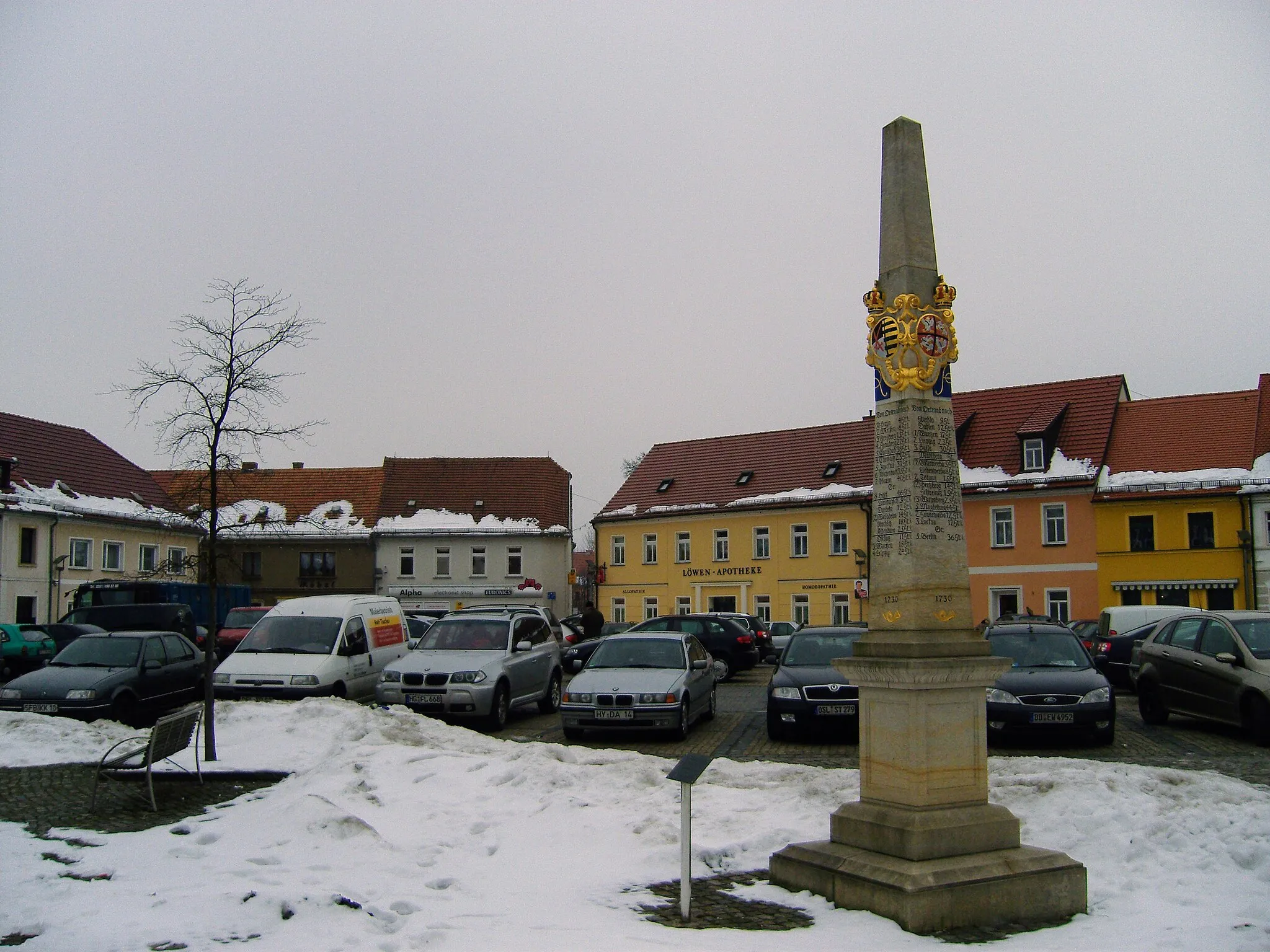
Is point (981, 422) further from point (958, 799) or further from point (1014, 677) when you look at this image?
point (958, 799)

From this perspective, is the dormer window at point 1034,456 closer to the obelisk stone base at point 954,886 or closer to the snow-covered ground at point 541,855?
the snow-covered ground at point 541,855

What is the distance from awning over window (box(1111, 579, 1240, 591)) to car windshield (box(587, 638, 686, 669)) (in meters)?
29.5

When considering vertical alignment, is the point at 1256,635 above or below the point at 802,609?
above

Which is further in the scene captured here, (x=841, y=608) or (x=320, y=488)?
(x=320, y=488)

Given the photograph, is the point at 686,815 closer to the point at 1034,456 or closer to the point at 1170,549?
the point at 1170,549

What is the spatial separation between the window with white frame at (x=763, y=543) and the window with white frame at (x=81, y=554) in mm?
27722

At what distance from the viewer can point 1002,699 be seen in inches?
562

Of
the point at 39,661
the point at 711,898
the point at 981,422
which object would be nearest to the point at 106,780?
the point at 711,898

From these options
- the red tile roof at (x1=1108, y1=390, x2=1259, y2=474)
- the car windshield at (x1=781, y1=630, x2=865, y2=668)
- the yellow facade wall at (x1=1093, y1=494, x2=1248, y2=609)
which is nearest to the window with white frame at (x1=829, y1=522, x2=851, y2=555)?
the yellow facade wall at (x1=1093, y1=494, x2=1248, y2=609)

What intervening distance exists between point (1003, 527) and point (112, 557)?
119 ft

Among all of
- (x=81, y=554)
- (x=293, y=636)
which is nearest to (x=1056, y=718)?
(x=293, y=636)

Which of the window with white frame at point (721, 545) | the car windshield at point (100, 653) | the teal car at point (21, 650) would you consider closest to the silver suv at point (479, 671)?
the car windshield at point (100, 653)

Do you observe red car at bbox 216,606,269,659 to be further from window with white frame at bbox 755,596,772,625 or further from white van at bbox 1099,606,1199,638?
window with white frame at bbox 755,596,772,625

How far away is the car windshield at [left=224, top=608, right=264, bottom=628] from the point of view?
97.8 feet
